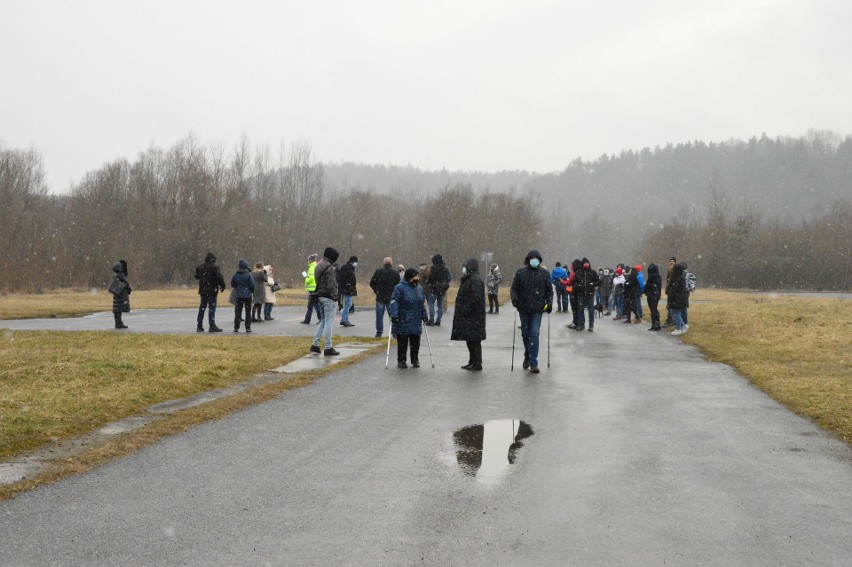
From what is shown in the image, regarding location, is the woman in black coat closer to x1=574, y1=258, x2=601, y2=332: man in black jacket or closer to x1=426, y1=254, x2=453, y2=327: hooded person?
x1=426, y1=254, x2=453, y2=327: hooded person

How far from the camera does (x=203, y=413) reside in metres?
9.08

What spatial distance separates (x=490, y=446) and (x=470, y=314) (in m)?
5.97

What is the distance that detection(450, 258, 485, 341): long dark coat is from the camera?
43.8ft

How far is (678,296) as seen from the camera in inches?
843

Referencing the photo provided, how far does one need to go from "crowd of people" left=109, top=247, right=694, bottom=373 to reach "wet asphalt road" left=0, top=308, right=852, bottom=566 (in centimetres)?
307

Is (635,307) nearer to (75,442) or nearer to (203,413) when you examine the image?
(203,413)

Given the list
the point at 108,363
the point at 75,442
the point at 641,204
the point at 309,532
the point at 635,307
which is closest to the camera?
the point at 309,532

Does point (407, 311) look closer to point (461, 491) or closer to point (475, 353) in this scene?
point (475, 353)

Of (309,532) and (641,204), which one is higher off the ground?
(641,204)

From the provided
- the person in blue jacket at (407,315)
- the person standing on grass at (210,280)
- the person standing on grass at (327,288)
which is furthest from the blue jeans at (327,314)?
the person standing on grass at (210,280)

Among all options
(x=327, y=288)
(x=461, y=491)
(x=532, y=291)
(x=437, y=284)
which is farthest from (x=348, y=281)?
(x=461, y=491)

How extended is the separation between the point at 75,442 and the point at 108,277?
5320 centimetres

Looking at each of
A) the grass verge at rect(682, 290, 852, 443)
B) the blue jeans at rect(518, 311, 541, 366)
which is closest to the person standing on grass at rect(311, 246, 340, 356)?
the blue jeans at rect(518, 311, 541, 366)

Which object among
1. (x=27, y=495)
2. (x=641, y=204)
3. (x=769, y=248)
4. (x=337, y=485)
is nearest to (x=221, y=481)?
(x=337, y=485)
